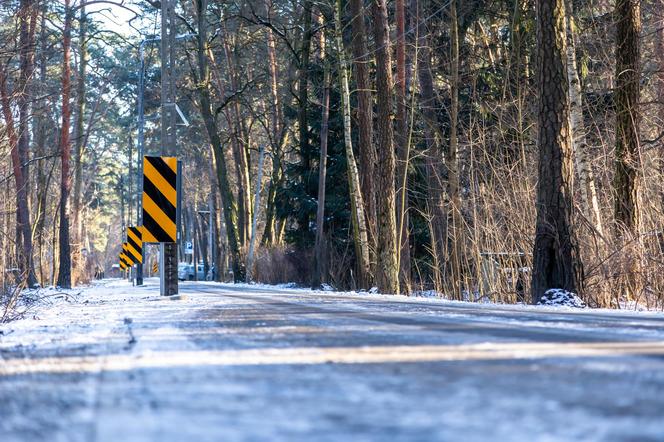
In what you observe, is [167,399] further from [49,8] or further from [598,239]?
[49,8]

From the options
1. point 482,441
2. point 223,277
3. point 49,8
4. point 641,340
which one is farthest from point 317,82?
point 482,441

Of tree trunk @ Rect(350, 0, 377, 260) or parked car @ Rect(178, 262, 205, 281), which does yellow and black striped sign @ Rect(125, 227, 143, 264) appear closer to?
tree trunk @ Rect(350, 0, 377, 260)

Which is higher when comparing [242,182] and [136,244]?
[242,182]

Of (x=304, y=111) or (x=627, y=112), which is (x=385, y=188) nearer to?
(x=627, y=112)

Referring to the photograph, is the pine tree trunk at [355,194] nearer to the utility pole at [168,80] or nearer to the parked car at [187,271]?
the utility pole at [168,80]

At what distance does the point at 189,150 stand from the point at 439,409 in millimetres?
60370

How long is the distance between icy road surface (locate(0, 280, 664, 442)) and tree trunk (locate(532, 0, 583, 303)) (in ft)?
20.0

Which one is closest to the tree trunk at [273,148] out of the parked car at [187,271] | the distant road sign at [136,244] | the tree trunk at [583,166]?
the distant road sign at [136,244]

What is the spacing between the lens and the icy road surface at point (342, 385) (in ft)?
6.39

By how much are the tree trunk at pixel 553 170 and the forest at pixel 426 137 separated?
2 centimetres

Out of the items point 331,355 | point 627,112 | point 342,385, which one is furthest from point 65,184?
point 342,385

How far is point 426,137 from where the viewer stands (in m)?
26.5

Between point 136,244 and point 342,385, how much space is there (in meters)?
32.2

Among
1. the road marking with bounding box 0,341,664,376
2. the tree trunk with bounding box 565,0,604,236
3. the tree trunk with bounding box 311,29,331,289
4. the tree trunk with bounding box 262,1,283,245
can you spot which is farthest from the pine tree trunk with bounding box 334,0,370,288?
the road marking with bounding box 0,341,664,376
